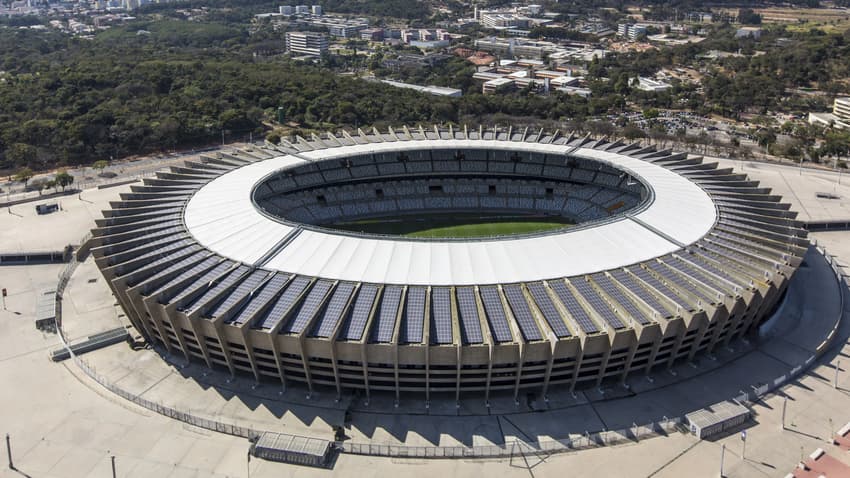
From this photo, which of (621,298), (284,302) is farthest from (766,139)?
(284,302)

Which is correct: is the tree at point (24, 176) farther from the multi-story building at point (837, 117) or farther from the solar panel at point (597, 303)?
the multi-story building at point (837, 117)

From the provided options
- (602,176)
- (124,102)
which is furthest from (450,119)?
Result: (124,102)

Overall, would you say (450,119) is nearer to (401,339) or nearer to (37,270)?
(37,270)

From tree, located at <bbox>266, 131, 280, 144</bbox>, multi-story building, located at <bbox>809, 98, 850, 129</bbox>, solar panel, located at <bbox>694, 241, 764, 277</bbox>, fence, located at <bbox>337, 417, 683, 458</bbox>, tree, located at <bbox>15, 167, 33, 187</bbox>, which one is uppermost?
multi-story building, located at <bbox>809, 98, 850, 129</bbox>

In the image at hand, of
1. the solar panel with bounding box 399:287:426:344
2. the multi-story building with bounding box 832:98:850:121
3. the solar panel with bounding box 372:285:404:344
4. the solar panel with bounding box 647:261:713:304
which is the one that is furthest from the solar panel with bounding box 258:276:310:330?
the multi-story building with bounding box 832:98:850:121

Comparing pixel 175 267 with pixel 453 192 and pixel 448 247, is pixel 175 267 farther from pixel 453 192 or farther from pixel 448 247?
pixel 453 192

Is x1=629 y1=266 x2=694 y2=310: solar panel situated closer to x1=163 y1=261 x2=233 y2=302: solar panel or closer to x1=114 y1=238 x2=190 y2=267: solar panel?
x1=163 y1=261 x2=233 y2=302: solar panel
